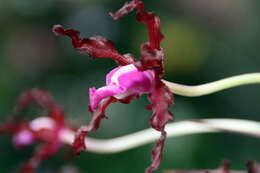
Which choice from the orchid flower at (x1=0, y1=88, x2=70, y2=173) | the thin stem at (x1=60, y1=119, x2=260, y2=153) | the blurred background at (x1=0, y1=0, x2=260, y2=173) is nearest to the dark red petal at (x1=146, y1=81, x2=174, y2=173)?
the thin stem at (x1=60, y1=119, x2=260, y2=153)

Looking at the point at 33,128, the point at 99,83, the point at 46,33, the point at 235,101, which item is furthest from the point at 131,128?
the point at 46,33

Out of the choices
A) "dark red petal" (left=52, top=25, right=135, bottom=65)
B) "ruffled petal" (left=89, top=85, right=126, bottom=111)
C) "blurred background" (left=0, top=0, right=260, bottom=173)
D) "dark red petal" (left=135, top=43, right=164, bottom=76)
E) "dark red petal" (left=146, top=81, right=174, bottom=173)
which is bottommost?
"dark red petal" (left=146, top=81, right=174, bottom=173)

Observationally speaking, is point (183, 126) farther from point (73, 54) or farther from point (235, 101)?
point (73, 54)

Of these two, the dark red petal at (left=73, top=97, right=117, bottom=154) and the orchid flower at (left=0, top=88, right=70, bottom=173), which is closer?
the dark red petal at (left=73, top=97, right=117, bottom=154)

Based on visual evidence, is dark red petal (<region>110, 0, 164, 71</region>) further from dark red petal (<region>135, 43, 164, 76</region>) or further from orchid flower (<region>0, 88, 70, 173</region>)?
orchid flower (<region>0, 88, 70, 173</region>)

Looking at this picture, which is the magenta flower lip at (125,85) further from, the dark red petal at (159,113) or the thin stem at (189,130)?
the thin stem at (189,130)

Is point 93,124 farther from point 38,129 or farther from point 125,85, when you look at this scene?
point 38,129
